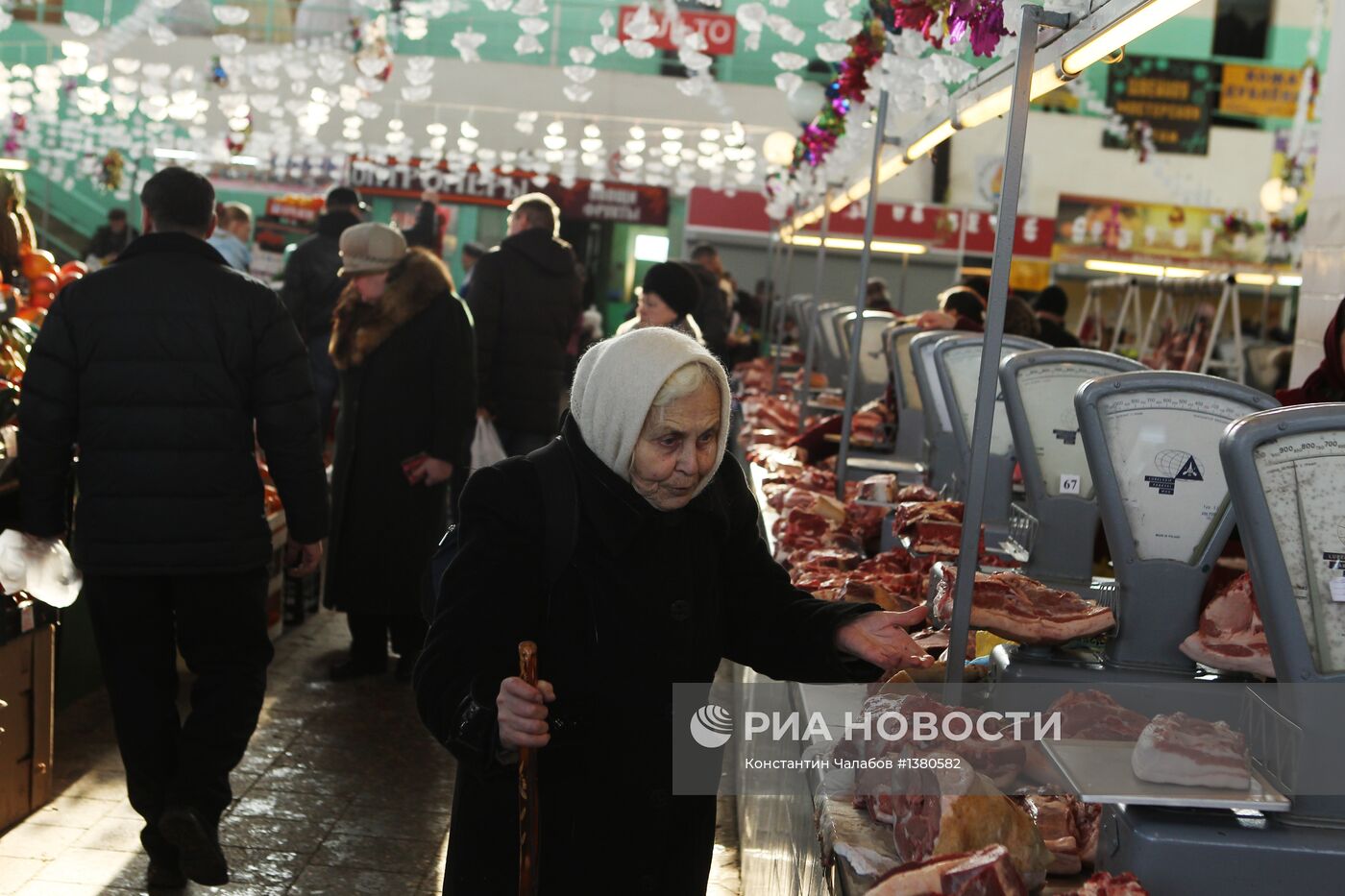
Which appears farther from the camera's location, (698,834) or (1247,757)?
(698,834)

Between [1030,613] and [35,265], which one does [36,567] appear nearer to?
[1030,613]

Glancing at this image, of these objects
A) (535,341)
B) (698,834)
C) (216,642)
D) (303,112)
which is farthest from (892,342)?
(303,112)

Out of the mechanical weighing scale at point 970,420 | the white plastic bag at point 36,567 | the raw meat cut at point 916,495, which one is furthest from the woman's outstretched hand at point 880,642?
the white plastic bag at point 36,567

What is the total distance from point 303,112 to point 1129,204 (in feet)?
38.5

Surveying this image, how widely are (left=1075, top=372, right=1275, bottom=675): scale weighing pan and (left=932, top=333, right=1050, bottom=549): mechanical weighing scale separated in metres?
1.03

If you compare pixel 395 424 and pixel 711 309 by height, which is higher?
pixel 711 309

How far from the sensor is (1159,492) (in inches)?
112

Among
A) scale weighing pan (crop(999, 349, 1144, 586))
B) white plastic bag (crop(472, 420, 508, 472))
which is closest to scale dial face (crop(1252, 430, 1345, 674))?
scale weighing pan (crop(999, 349, 1144, 586))

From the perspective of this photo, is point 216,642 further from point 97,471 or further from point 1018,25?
point 1018,25

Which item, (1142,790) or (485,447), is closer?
(1142,790)

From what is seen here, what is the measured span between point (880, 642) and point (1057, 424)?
4.74ft

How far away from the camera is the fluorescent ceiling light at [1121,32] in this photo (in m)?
2.10

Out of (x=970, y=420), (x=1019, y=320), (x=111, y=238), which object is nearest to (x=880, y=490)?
(x=970, y=420)

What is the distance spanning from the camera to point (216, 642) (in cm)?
406
